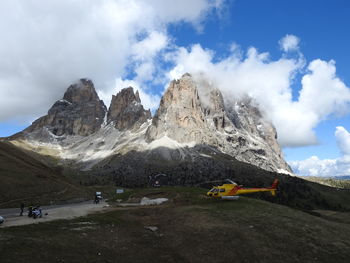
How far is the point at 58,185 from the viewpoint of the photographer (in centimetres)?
10612

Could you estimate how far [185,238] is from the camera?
1479 inches

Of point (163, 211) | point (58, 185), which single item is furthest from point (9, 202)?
point (163, 211)

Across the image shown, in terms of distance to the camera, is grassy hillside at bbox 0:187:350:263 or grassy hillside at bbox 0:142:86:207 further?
grassy hillside at bbox 0:142:86:207

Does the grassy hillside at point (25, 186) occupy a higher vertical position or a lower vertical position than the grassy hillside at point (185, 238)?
higher

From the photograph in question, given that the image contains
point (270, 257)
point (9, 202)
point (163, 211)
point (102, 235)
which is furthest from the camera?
point (9, 202)

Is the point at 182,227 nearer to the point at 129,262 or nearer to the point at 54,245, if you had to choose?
the point at 129,262

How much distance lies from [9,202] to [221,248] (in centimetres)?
6055

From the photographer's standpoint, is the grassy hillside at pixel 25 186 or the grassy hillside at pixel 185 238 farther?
the grassy hillside at pixel 25 186

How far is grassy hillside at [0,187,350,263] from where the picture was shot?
95.5ft

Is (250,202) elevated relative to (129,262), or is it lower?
elevated

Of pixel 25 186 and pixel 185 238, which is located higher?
pixel 25 186

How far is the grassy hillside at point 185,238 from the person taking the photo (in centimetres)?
2909

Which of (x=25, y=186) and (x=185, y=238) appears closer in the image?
(x=185, y=238)

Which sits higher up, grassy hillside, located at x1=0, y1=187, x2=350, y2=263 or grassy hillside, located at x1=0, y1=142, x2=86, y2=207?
grassy hillside, located at x1=0, y1=142, x2=86, y2=207
